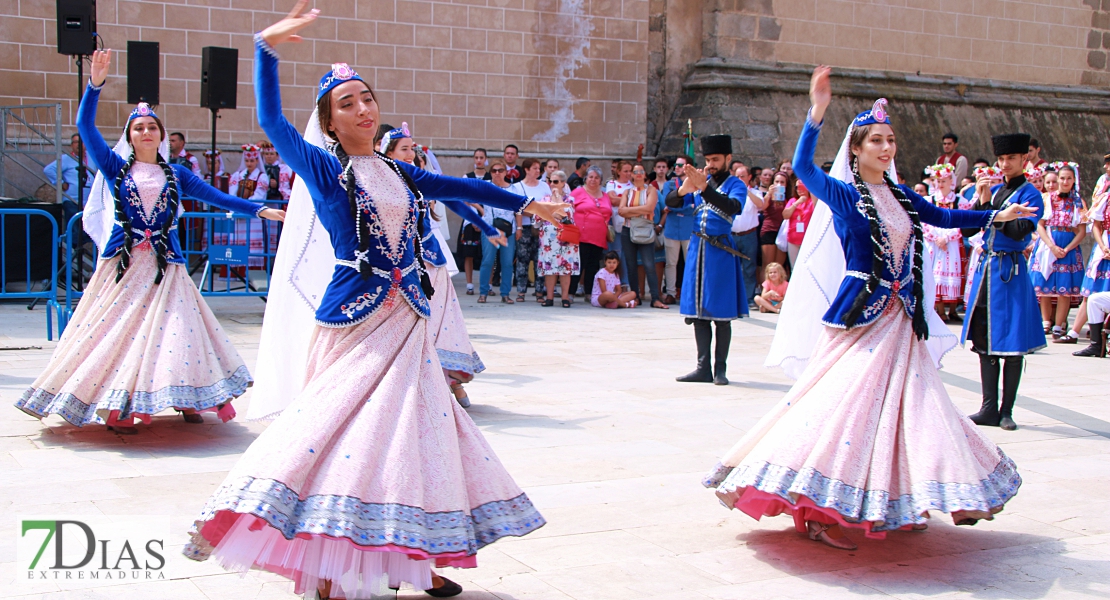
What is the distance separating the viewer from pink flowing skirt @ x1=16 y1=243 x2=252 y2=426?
5.70 meters

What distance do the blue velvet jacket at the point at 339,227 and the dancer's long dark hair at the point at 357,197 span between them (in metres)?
0.01

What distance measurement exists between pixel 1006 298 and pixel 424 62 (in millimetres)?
10512

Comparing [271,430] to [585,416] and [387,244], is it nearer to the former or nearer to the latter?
[387,244]

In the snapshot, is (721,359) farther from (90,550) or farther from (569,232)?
(90,550)

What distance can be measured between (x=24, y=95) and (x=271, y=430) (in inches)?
476

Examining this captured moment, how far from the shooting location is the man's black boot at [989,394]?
6.68 metres

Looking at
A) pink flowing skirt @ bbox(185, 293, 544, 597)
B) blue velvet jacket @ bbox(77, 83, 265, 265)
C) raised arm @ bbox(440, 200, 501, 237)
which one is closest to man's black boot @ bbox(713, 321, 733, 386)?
blue velvet jacket @ bbox(77, 83, 265, 265)

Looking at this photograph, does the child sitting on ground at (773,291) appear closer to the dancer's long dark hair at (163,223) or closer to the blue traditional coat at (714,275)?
the blue traditional coat at (714,275)

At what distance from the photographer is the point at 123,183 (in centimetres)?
603

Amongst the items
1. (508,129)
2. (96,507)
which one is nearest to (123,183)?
(96,507)

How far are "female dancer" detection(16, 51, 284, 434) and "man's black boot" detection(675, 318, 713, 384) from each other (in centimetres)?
329

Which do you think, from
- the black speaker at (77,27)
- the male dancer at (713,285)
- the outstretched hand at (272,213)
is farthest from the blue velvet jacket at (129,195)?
the black speaker at (77,27)

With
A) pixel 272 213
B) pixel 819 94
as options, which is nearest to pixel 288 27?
pixel 819 94

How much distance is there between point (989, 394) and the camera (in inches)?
266
